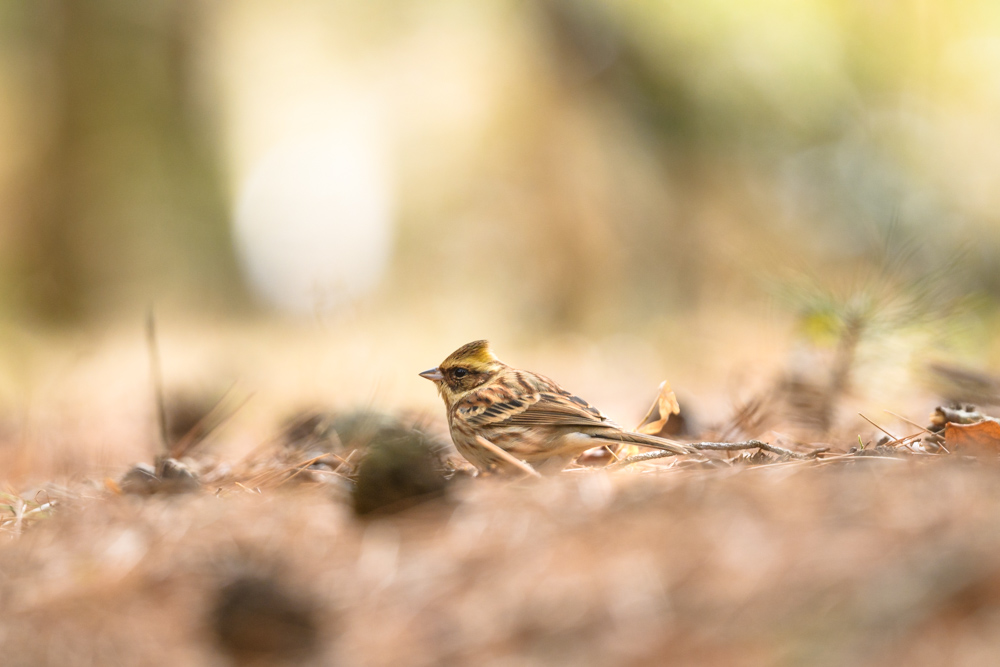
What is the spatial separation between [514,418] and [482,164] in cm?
1110

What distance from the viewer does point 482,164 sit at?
1389 cm

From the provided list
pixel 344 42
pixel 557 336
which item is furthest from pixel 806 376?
pixel 344 42

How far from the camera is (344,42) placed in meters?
14.2

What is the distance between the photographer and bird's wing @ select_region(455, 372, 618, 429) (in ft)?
10.4

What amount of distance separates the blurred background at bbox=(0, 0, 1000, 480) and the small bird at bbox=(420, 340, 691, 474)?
3.56 meters

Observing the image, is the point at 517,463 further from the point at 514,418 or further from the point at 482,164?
the point at 482,164

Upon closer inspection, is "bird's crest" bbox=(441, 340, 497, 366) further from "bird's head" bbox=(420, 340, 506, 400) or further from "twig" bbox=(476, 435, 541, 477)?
"twig" bbox=(476, 435, 541, 477)

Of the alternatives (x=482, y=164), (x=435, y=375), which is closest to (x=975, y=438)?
(x=435, y=375)

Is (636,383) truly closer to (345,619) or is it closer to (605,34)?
(345,619)

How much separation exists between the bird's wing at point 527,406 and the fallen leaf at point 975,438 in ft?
3.89

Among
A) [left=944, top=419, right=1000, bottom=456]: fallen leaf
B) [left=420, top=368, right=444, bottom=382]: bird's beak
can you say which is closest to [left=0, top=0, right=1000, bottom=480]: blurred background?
[left=420, top=368, right=444, bottom=382]: bird's beak

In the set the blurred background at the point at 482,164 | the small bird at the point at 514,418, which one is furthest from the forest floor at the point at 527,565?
the blurred background at the point at 482,164

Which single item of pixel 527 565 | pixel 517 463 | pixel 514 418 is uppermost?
pixel 527 565

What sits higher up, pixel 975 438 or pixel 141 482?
pixel 975 438
